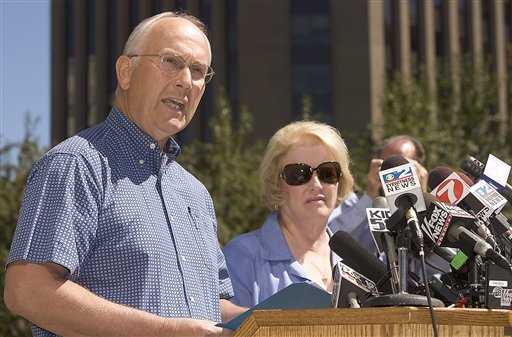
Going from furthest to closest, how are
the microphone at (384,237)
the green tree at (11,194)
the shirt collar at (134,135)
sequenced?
the green tree at (11,194) → the shirt collar at (134,135) → the microphone at (384,237)

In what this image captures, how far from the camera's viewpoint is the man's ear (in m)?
4.16

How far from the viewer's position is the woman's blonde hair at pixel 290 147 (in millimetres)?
5445

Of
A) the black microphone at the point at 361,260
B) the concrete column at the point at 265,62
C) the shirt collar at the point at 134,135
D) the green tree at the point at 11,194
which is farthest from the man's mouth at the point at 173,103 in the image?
the concrete column at the point at 265,62

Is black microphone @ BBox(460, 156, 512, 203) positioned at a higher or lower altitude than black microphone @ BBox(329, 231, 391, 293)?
higher

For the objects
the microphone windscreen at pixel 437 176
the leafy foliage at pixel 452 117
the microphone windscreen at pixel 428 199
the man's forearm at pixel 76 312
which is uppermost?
the microphone windscreen at pixel 428 199

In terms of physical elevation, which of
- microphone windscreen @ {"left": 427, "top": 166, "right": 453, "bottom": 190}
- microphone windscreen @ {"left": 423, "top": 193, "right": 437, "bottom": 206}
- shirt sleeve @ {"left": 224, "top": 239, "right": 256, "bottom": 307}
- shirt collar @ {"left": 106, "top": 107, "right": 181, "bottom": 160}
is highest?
shirt collar @ {"left": 106, "top": 107, "right": 181, "bottom": 160}

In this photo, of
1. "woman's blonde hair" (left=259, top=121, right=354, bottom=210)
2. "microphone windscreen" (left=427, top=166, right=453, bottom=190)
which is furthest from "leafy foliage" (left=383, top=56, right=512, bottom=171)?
"microphone windscreen" (left=427, top=166, right=453, bottom=190)

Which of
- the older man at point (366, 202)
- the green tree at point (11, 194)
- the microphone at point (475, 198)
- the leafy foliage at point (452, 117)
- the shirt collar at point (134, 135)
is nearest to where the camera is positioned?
the microphone at point (475, 198)

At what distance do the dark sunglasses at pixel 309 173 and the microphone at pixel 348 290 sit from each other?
2.00 m

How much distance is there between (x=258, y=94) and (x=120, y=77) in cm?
4611

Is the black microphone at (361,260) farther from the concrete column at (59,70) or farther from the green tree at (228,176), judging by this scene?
the concrete column at (59,70)

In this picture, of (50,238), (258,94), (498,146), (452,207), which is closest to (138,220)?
(50,238)

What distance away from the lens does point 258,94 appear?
50188 mm

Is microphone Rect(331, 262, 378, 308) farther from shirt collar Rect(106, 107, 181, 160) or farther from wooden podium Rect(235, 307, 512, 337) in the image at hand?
shirt collar Rect(106, 107, 181, 160)
